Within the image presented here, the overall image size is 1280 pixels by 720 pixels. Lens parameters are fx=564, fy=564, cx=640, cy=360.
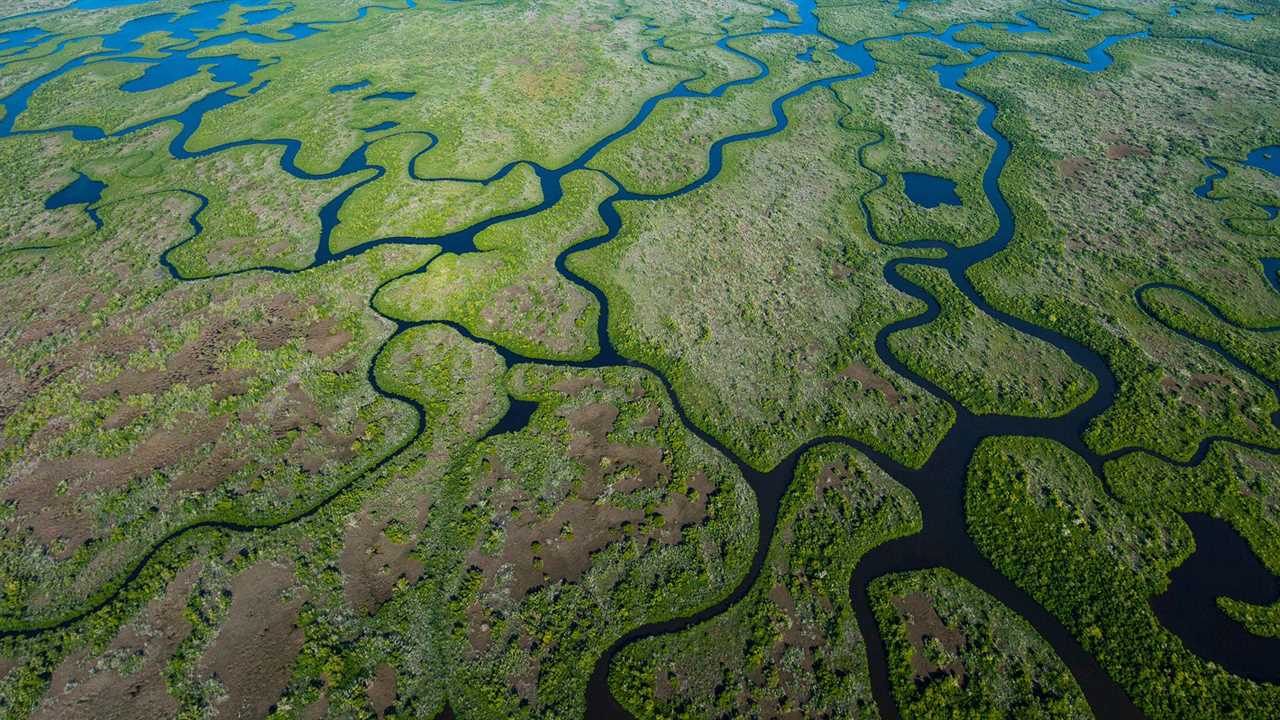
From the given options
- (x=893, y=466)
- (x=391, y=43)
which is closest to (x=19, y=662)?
(x=893, y=466)

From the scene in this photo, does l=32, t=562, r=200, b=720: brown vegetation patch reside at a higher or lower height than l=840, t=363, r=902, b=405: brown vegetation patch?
lower

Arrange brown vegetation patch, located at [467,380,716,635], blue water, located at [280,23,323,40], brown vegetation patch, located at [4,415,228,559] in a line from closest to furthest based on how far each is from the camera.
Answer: brown vegetation patch, located at [467,380,716,635] < brown vegetation patch, located at [4,415,228,559] < blue water, located at [280,23,323,40]

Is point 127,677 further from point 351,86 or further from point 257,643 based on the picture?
point 351,86

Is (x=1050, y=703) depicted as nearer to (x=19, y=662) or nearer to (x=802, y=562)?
(x=802, y=562)

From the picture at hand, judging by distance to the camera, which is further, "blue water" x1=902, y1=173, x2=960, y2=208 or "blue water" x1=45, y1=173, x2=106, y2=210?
"blue water" x1=45, y1=173, x2=106, y2=210

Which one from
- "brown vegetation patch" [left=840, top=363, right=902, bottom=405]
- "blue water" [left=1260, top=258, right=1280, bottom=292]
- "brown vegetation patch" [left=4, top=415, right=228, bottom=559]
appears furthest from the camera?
"blue water" [left=1260, top=258, right=1280, bottom=292]

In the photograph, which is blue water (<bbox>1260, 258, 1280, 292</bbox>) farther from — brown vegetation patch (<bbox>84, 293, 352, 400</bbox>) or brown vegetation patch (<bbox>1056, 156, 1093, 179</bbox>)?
brown vegetation patch (<bbox>84, 293, 352, 400</bbox>)

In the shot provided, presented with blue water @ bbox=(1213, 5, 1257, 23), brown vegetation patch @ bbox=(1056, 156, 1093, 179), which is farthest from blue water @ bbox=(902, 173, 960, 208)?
blue water @ bbox=(1213, 5, 1257, 23)
